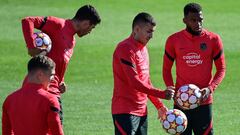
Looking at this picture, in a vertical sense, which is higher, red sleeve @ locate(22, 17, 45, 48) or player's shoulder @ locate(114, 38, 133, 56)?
red sleeve @ locate(22, 17, 45, 48)

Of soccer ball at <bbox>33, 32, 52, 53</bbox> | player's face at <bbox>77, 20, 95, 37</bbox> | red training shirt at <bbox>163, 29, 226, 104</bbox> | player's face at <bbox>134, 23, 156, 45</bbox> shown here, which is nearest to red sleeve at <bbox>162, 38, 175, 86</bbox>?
red training shirt at <bbox>163, 29, 226, 104</bbox>

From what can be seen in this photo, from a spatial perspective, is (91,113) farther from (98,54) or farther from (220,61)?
(98,54)

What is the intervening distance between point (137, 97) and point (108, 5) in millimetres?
24005

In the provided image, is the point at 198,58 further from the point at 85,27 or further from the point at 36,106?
the point at 36,106

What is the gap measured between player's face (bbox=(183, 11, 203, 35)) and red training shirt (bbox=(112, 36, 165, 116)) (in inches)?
45.9

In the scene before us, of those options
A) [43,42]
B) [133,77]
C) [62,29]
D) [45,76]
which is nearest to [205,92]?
[133,77]

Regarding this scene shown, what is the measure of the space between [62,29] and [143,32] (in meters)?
1.37

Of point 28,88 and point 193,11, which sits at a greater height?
point 193,11

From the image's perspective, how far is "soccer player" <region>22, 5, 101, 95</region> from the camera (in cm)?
1123

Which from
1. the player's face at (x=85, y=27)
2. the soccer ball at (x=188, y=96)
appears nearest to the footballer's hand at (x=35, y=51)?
the player's face at (x=85, y=27)

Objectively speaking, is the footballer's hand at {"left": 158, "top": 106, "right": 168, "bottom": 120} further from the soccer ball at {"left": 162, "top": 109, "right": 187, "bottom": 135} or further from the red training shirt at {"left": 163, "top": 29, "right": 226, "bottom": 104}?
the red training shirt at {"left": 163, "top": 29, "right": 226, "bottom": 104}

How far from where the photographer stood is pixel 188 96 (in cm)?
1132

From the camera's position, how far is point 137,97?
35.4 feet

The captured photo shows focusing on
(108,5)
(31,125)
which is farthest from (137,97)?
(108,5)
